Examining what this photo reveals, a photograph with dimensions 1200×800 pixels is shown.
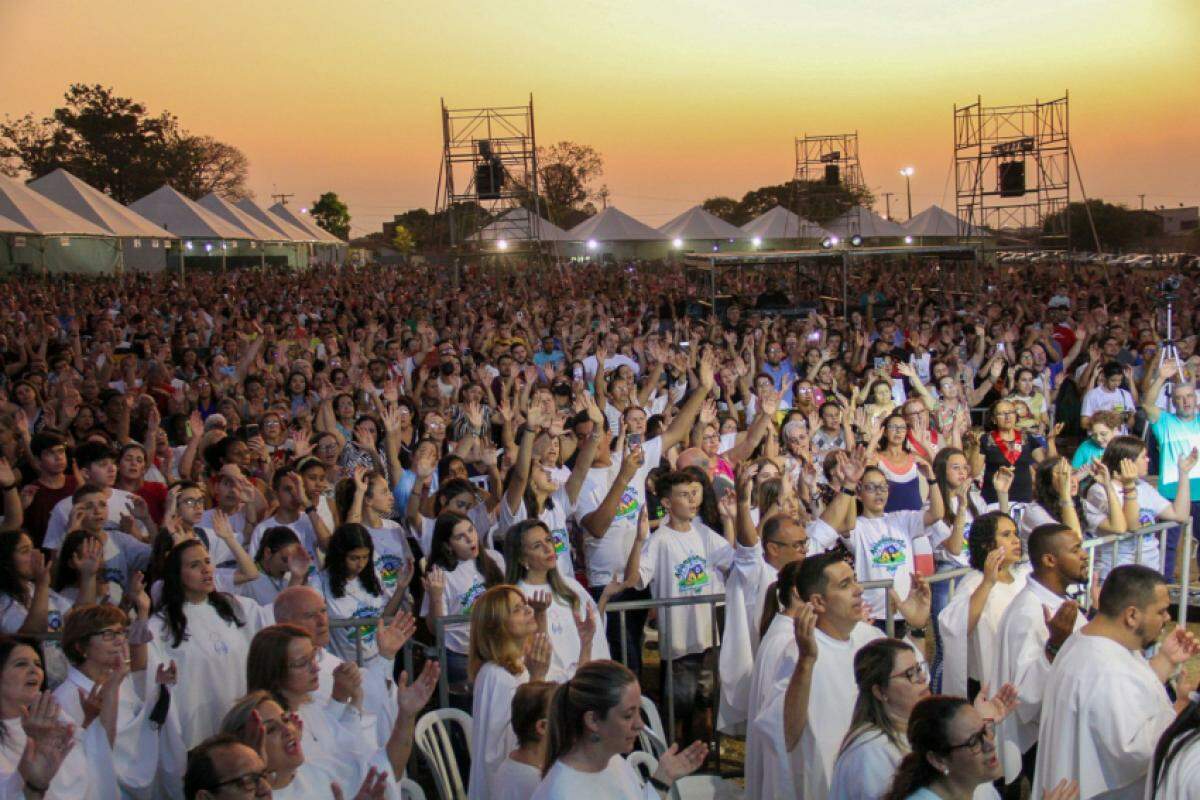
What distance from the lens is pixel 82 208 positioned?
96.7 feet

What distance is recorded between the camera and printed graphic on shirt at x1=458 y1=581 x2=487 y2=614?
211 inches

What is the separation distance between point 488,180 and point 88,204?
39.3 feet

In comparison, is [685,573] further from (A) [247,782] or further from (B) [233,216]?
(B) [233,216]

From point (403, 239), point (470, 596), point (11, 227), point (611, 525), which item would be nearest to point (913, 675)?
point (470, 596)

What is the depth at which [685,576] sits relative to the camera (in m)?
5.72

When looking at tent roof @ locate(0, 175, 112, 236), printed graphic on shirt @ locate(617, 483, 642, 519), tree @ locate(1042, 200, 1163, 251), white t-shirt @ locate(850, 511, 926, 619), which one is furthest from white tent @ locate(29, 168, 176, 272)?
tree @ locate(1042, 200, 1163, 251)

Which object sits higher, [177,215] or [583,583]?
[177,215]

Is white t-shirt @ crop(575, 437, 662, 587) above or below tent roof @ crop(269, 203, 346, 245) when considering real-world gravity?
below

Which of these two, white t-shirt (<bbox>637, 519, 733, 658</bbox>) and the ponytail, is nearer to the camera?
the ponytail

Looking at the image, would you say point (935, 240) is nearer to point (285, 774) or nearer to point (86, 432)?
point (86, 432)

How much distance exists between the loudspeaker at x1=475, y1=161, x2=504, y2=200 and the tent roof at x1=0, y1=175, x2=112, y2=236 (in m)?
9.25

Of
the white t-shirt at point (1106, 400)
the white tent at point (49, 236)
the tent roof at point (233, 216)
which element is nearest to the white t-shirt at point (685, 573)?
the white t-shirt at point (1106, 400)

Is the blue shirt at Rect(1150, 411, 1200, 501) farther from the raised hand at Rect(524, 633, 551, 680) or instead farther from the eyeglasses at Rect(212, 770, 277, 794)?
the eyeglasses at Rect(212, 770, 277, 794)

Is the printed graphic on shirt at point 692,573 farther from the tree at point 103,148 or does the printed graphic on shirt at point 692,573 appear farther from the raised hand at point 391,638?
the tree at point 103,148
